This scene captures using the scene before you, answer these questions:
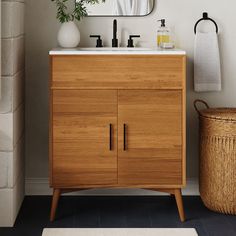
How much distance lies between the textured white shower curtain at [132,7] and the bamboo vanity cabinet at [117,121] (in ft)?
1.80

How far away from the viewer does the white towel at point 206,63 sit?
3826mm

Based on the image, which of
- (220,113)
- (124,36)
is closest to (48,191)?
(124,36)

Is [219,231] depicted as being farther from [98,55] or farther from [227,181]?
[98,55]

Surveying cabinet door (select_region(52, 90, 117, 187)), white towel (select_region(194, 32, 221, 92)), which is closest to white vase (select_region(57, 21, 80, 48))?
cabinet door (select_region(52, 90, 117, 187))

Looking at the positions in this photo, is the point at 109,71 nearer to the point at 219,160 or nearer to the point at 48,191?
the point at 219,160

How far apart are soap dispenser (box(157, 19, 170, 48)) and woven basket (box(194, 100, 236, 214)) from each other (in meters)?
0.51

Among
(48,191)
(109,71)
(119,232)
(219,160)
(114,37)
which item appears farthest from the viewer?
(48,191)

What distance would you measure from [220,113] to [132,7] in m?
0.90

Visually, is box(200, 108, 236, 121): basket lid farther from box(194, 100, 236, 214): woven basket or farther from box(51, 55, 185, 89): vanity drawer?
box(51, 55, 185, 89): vanity drawer

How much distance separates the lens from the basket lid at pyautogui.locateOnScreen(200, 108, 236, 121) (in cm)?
348

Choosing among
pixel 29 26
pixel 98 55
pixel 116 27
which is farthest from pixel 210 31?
pixel 29 26

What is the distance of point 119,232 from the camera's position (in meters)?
3.26

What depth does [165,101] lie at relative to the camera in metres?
3.44

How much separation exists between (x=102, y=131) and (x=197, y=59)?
2.83 feet
